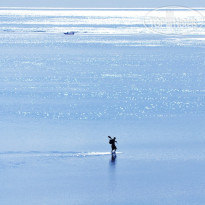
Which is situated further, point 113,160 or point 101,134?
point 101,134

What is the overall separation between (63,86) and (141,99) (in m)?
11.8

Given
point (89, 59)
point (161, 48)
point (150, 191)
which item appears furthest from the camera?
point (161, 48)

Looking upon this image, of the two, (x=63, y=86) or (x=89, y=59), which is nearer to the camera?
(x=63, y=86)

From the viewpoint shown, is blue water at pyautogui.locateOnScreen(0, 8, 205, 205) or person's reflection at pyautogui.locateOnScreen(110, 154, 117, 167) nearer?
blue water at pyautogui.locateOnScreen(0, 8, 205, 205)

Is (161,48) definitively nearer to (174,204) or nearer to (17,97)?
(17,97)

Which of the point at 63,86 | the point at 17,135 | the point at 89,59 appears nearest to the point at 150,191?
the point at 17,135

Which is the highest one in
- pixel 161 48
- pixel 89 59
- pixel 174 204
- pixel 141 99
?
pixel 161 48

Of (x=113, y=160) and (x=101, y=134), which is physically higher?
(x=101, y=134)

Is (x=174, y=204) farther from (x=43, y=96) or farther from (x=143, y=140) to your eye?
(x=43, y=96)

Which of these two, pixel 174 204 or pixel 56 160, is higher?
pixel 56 160

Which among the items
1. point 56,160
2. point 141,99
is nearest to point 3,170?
point 56,160

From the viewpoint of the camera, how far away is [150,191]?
24281 mm

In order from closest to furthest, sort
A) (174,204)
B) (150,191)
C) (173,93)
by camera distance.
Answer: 1. (174,204)
2. (150,191)
3. (173,93)

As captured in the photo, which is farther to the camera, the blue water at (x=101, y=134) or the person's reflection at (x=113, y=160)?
the person's reflection at (x=113, y=160)
